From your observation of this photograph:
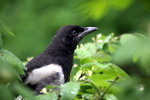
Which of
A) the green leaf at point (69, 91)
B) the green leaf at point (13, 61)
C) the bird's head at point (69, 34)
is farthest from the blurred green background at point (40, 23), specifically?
the green leaf at point (13, 61)

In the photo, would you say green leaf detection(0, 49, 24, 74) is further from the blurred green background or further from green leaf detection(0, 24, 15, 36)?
the blurred green background

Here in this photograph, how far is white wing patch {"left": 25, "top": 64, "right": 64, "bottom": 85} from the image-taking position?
3.86m

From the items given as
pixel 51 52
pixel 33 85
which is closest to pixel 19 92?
pixel 33 85

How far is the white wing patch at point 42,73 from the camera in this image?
12.7 feet

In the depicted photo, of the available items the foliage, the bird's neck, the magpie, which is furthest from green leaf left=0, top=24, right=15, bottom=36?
the bird's neck

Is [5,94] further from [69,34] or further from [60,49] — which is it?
[69,34]

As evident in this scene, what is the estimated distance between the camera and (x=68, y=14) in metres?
8.91

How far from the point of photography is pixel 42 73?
396 centimetres

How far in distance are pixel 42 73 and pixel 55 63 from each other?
441 mm

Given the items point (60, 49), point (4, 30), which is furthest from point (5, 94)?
point (60, 49)

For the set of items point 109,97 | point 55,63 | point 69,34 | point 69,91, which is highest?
point 69,34

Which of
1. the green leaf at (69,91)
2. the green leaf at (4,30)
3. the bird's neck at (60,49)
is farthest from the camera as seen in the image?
the bird's neck at (60,49)

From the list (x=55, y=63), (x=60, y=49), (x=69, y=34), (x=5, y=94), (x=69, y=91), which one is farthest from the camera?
(x=69, y=34)

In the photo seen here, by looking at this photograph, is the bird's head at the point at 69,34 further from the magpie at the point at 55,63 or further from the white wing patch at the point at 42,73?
the white wing patch at the point at 42,73
